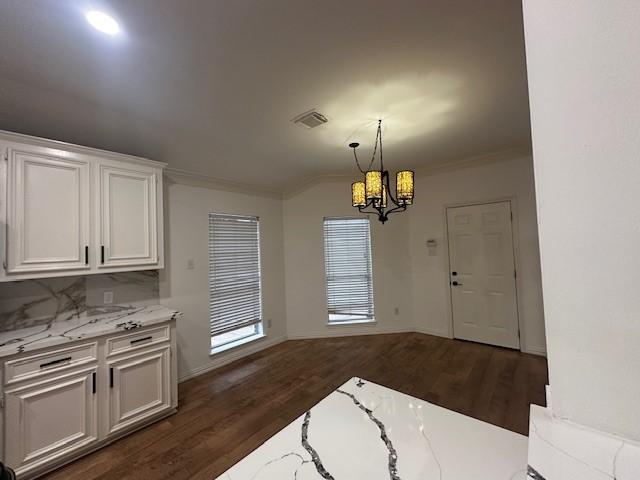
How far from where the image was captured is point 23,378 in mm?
1693

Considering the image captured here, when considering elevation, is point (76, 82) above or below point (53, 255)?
above

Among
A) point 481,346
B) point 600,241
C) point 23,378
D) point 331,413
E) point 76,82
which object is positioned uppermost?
point 76,82

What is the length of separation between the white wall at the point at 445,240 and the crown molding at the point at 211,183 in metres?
2.54

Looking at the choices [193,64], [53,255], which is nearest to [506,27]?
[193,64]

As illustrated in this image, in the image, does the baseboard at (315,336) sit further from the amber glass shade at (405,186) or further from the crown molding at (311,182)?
the amber glass shade at (405,186)

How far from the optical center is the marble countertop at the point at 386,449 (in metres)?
0.68

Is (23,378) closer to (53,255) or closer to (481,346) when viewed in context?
(53,255)

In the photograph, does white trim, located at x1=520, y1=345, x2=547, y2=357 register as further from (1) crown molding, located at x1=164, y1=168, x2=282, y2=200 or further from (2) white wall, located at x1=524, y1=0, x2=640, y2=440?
(1) crown molding, located at x1=164, y1=168, x2=282, y2=200

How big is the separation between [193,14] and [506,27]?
178 cm

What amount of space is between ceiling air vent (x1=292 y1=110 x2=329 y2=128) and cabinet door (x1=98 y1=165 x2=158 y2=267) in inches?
59.2

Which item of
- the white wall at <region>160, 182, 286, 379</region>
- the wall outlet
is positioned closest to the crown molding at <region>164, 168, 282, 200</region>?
the white wall at <region>160, 182, 286, 379</region>

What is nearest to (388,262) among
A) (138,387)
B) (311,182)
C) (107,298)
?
(311,182)

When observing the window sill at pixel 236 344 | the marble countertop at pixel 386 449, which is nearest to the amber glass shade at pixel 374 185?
the marble countertop at pixel 386 449

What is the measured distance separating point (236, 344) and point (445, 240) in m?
3.45
